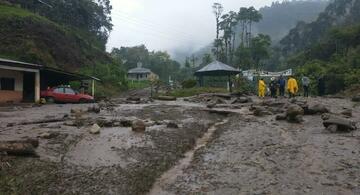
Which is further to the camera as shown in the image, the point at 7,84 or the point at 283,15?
the point at 283,15

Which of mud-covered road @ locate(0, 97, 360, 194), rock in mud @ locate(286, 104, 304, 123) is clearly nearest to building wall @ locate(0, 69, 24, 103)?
mud-covered road @ locate(0, 97, 360, 194)

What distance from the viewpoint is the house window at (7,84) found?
2691 centimetres

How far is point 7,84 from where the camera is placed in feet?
90.0

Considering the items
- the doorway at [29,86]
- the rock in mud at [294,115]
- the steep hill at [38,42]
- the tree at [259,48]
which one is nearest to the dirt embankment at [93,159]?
the rock in mud at [294,115]

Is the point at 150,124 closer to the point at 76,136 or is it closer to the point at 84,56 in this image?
the point at 76,136

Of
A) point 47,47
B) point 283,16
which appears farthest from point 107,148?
point 283,16

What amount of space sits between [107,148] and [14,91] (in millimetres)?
19916

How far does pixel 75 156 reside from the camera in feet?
30.7

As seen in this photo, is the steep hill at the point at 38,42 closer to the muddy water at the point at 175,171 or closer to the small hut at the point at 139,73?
the small hut at the point at 139,73

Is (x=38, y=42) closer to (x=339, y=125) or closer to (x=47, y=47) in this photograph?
(x=47, y=47)

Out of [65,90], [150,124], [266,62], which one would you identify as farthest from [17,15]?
[266,62]

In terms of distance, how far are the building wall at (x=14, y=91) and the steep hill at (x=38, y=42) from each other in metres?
12.9

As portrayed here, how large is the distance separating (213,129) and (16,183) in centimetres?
858

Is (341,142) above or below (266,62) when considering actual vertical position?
below
